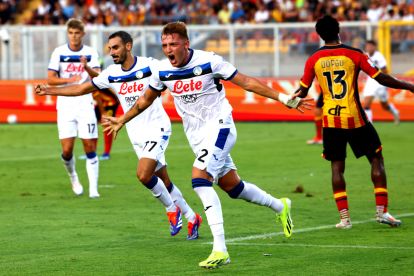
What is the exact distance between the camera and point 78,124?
50.9 ft

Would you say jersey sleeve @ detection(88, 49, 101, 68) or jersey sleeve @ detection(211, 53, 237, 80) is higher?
jersey sleeve @ detection(211, 53, 237, 80)

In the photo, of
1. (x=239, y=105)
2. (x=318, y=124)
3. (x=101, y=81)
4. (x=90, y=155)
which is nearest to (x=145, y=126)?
(x=101, y=81)

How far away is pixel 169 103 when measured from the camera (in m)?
29.8

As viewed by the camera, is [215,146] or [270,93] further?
[215,146]

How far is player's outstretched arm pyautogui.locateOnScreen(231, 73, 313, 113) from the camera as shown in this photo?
9.87 meters

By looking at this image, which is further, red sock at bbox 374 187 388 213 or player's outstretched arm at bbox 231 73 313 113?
red sock at bbox 374 187 388 213

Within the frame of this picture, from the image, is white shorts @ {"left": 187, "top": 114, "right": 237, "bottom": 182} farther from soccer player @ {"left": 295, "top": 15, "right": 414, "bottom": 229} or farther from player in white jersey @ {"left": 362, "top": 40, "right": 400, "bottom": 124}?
player in white jersey @ {"left": 362, "top": 40, "right": 400, "bottom": 124}

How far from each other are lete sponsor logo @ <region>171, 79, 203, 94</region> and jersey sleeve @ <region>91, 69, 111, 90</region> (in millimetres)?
1680

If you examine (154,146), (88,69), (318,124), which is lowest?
(318,124)

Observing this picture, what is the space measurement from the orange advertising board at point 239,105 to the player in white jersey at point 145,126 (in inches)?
664

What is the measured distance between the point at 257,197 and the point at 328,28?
2184 millimetres

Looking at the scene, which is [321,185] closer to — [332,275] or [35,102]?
[332,275]

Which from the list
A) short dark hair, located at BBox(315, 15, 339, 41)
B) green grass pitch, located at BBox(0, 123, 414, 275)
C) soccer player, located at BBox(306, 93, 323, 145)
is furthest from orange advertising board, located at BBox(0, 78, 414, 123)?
short dark hair, located at BBox(315, 15, 339, 41)

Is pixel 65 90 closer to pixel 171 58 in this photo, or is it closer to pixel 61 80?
pixel 171 58
